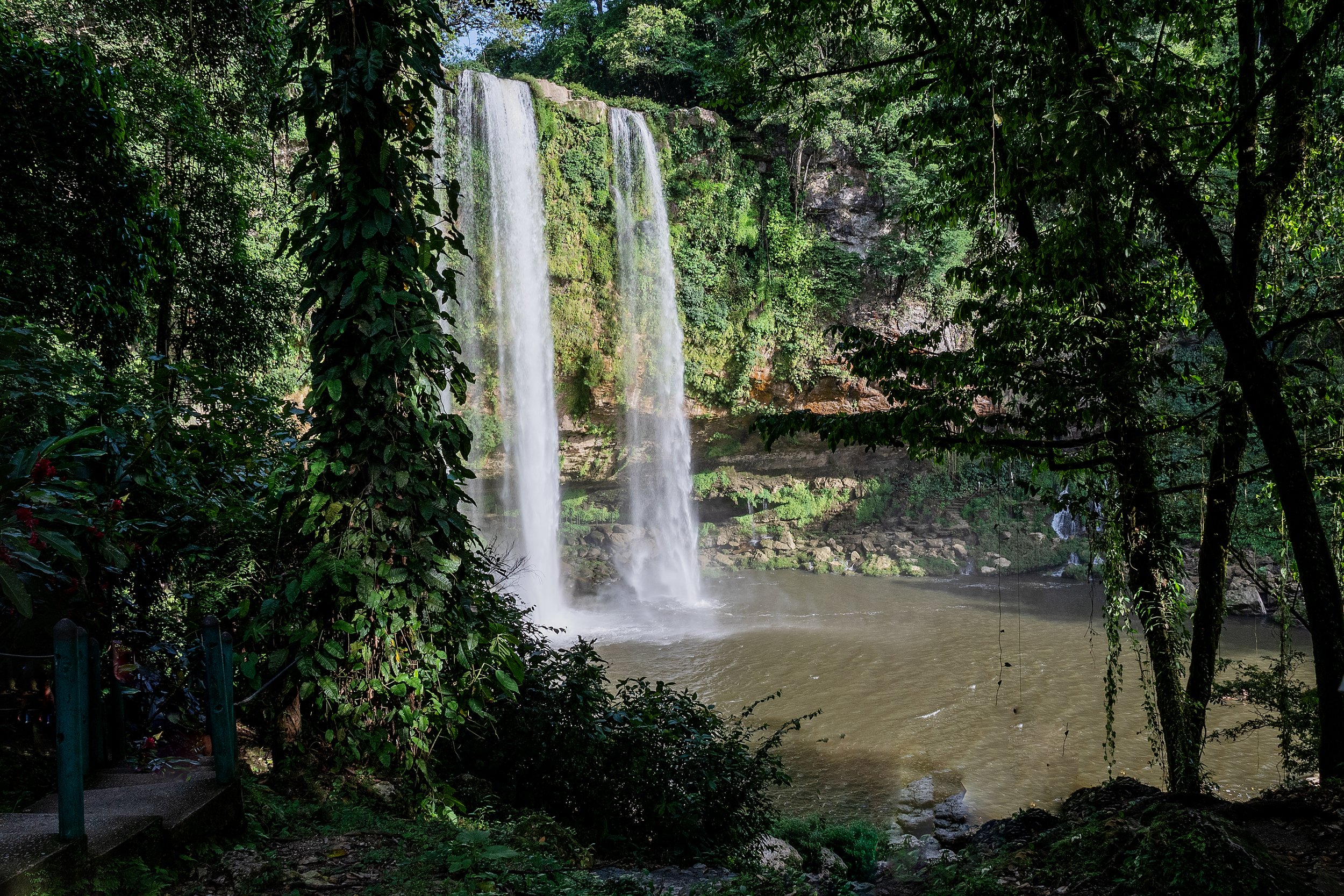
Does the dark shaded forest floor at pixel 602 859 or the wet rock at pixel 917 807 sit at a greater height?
the dark shaded forest floor at pixel 602 859

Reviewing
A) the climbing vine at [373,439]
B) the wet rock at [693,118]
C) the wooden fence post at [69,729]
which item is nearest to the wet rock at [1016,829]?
the climbing vine at [373,439]

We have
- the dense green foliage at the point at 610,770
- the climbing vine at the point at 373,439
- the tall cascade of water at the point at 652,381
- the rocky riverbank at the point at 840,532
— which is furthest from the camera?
the rocky riverbank at the point at 840,532

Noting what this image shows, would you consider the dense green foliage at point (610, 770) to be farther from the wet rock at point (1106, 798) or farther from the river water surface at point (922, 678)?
the river water surface at point (922, 678)

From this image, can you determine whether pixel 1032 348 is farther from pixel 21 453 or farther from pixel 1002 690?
pixel 1002 690

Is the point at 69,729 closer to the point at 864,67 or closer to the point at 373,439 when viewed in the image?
the point at 373,439

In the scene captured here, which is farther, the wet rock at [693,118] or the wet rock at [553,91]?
the wet rock at [693,118]

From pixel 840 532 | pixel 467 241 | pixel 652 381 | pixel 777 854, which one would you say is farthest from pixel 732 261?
pixel 777 854

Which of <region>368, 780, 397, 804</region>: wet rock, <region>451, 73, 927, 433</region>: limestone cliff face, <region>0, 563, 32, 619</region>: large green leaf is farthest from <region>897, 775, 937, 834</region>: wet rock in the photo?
<region>451, 73, 927, 433</region>: limestone cliff face

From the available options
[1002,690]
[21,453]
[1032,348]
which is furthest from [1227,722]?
[21,453]

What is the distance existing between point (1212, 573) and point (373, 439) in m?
5.25

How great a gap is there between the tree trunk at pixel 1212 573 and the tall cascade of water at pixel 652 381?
14.5 m

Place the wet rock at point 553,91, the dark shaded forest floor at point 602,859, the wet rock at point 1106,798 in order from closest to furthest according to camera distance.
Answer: the dark shaded forest floor at point 602,859
the wet rock at point 1106,798
the wet rock at point 553,91

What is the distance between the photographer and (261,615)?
3.65m

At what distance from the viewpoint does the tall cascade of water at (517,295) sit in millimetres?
16844
